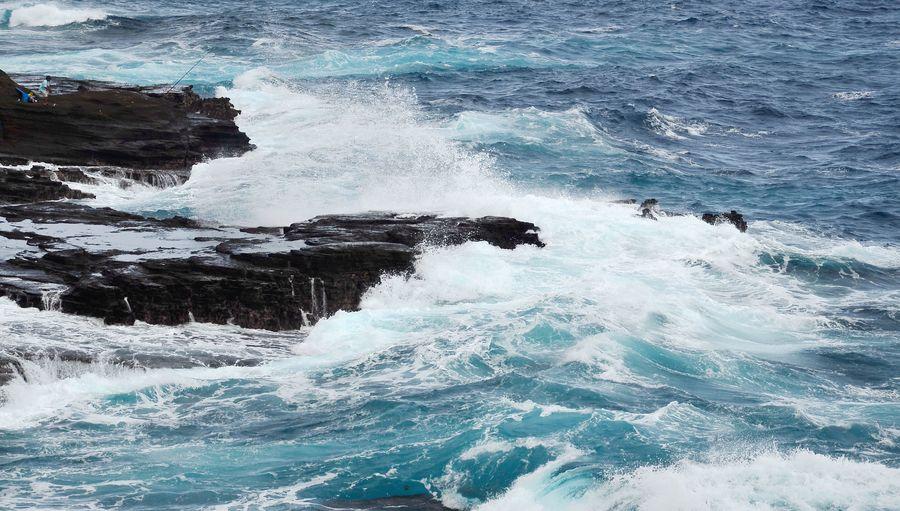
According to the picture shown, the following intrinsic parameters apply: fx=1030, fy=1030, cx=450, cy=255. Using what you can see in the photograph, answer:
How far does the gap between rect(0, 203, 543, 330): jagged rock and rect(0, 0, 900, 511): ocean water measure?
390mm

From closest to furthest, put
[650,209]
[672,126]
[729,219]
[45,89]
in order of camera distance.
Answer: [729,219]
[650,209]
[45,89]
[672,126]

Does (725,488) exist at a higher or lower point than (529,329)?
lower

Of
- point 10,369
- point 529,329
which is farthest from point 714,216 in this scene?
point 10,369

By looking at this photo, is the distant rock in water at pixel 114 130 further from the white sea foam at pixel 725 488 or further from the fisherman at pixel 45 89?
the white sea foam at pixel 725 488

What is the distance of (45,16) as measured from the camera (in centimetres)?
4722

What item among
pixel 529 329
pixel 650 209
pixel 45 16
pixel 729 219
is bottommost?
pixel 529 329

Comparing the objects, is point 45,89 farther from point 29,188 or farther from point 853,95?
point 853,95

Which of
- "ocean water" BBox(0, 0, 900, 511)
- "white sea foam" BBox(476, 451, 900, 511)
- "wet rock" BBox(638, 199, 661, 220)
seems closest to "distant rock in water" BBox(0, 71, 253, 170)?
"ocean water" BBox(0, 0, 900, 511)

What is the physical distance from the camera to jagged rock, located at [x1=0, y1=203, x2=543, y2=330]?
14.4 m

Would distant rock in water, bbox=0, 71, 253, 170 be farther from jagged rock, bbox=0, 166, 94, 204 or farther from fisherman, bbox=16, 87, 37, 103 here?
jagged rock, bbox=0, 166, 94, 204

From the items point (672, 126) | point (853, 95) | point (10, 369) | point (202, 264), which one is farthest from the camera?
point (853, 95)

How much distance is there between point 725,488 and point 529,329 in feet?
17.6

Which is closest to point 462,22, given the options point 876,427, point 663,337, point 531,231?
point 531,231

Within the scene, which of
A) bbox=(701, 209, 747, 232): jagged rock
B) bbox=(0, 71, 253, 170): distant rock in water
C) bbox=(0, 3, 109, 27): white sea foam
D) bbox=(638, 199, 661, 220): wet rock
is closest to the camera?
bbox=(0, 71, 253, 170): distant rock in water
